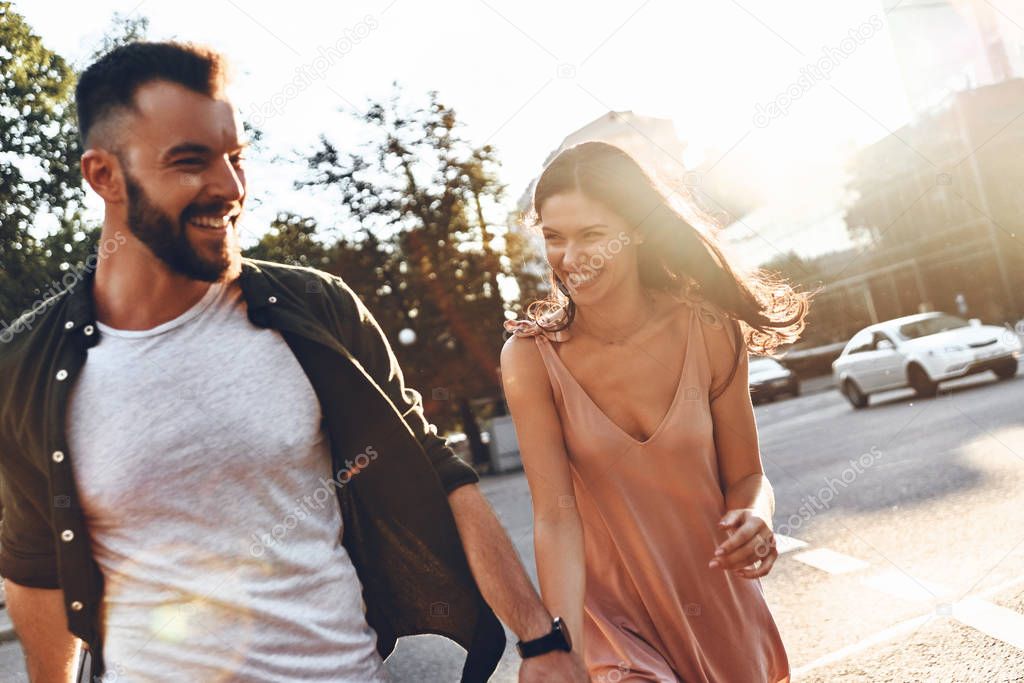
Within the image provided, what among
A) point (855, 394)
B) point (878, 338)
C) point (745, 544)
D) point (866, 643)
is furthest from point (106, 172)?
point (855, 394)

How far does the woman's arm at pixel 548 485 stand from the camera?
252cm

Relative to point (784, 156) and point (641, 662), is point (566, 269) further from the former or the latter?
point (784, 156)

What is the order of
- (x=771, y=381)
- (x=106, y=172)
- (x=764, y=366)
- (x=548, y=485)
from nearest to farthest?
(x=106, y=172), (x=548, y=485), (x=771, y=381), (x=764, y=366)

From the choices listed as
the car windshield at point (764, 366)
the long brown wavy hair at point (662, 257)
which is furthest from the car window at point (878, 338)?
the long brown wavy hair at point (662, 257)

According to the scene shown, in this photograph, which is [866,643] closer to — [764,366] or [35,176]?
[35,176]

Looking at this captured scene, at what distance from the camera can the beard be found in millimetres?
2189

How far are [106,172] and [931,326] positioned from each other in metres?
18.2

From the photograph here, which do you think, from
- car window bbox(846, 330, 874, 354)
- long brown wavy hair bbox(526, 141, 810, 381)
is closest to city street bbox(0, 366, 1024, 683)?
long brown wavy hair bbox(526, 141, 810, 381)

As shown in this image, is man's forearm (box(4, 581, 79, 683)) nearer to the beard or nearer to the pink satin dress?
the beard

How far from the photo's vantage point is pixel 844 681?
4.76 metres

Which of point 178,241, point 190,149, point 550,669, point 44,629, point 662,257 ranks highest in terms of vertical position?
point 190,149

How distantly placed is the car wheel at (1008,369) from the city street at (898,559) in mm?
3560

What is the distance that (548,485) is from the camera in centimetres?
263

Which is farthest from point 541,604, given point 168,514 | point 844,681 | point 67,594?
point 844,681
